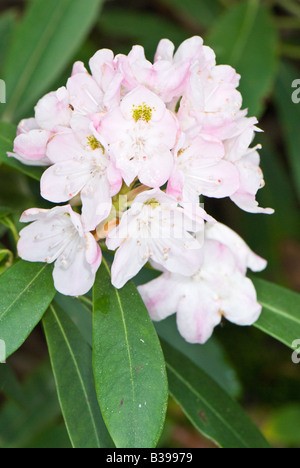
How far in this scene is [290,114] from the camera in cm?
233

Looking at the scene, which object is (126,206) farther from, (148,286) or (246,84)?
(246,84)

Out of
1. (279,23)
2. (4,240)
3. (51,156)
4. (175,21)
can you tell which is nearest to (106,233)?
(51,156)

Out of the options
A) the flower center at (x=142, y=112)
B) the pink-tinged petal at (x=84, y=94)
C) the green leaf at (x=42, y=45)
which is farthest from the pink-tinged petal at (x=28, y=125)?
the green leaf at (x=42, y=45)

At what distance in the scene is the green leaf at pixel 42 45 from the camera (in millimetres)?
1908

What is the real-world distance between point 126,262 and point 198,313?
0.21 meters

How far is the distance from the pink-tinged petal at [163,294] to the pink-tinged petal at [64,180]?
25cm

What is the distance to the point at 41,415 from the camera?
2002 mm

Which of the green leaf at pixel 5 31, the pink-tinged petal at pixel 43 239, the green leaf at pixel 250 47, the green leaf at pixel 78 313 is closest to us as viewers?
the pink-tinged petal at pixel 43 239

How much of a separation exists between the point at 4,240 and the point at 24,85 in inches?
29.5

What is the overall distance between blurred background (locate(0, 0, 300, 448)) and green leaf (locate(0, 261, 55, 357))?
1.51 ft

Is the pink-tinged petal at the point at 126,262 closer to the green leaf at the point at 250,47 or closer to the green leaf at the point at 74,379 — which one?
the green leaf at the point at 74,379

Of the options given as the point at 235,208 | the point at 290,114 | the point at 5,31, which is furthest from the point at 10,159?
the point at 235,208

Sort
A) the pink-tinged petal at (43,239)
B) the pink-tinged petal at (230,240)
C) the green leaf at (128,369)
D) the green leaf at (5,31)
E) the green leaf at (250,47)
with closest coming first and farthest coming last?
the green leaf at (128,369)
the pink-tinged petal at (43,239)
the pink-tinged petal at (230,240)
the green leaf at (250,47)
the green leaf at (5,31)

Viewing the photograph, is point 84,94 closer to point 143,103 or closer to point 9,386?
point 143,103
